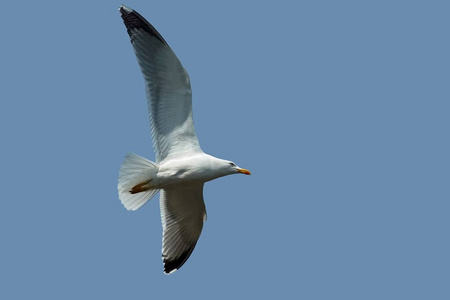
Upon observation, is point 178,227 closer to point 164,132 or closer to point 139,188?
point 139,188

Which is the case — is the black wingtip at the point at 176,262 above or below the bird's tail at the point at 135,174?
below

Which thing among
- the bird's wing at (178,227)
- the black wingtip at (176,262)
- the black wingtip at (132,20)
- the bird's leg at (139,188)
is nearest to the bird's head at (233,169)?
the bird's wing at (178,227)

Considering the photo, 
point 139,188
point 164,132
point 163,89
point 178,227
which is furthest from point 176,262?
point 163,89

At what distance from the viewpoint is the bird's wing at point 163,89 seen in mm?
9648

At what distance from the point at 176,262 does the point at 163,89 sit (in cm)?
234

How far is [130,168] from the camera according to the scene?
31.9 ft

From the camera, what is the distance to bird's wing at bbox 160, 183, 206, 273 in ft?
34.6

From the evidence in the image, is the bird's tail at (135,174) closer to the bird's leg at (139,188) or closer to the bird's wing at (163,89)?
the bird's leg at (139,188)

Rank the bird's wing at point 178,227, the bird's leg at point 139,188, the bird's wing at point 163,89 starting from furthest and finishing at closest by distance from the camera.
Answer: the bird's wing at point 178,227 < the bird's leg at point 139,188 < the bird's wing at point 163,89

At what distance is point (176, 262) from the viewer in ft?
34.9

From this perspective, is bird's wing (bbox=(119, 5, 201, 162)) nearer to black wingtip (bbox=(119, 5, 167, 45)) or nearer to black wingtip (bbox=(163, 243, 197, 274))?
black wingtip (bbox=(119, 5, 167, 45))

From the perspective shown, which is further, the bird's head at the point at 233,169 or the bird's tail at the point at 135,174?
the bird's head at the point at 233,169

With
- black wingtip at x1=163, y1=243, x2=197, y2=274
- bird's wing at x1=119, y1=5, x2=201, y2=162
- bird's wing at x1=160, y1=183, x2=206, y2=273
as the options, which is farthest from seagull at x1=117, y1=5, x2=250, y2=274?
black wingtip at x1=163, y1=243, x2=197, y2=274

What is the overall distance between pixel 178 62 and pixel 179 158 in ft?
3.70
